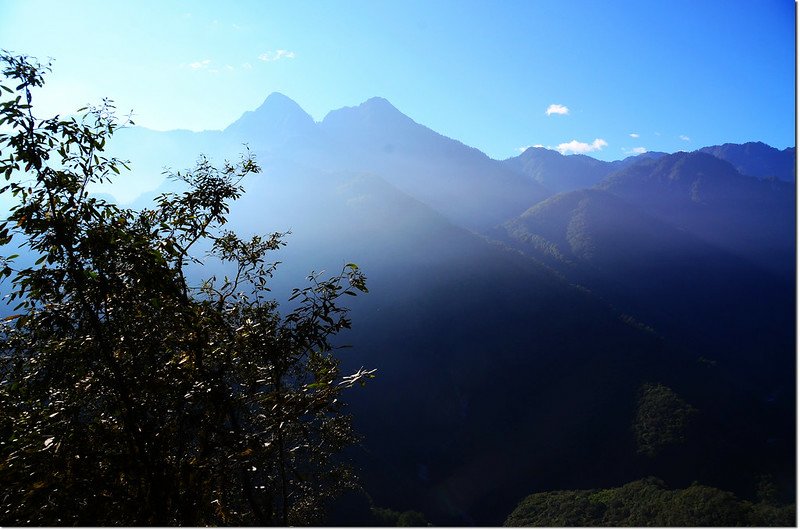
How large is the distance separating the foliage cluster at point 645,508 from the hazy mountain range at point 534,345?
589 cm

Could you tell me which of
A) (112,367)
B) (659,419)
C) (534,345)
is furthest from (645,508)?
(112,367)

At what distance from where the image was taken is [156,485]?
10.8 feet

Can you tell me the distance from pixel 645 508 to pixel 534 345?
1541 inches

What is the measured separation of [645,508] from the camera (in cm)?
5391

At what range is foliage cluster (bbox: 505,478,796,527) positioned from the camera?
160 feet

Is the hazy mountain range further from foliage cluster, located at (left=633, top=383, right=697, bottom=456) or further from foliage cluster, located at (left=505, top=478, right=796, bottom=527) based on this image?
foliage cluster, located at (left=505, top=478, right=796, bottom=527)

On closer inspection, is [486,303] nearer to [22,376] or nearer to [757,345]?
[757,345]

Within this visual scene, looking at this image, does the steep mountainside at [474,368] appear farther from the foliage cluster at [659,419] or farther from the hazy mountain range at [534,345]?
the foliage cluster at [659,419]

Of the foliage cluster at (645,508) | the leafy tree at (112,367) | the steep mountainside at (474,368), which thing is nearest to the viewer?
the leafy tree at (112,367)

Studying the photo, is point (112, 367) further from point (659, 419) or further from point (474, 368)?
point (474, 368)

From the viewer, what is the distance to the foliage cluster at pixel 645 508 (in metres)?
48.8

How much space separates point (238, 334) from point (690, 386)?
294 feet

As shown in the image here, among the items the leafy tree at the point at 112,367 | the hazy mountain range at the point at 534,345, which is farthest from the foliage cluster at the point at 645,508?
the leafy tree at the point at 112,367

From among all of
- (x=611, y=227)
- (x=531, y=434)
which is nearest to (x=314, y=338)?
(x=531, y=434)
